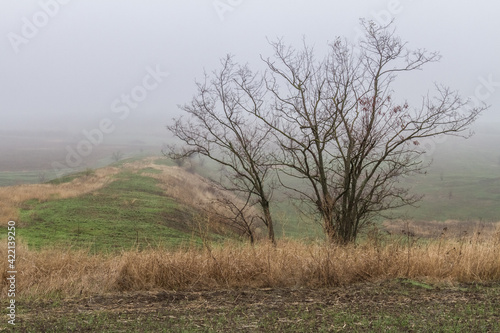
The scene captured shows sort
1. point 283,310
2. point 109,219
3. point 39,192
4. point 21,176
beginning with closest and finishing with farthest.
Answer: point 283,310 < point 109,219 < point 39,192 < point 21,176

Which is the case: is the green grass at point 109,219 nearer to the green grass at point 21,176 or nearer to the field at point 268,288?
the field at point 268,288

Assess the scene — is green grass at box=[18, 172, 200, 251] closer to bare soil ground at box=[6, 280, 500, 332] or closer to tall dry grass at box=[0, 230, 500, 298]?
tall dry grass at box=[0, 230, 500, 298]

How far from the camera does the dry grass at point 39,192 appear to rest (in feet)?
65.9

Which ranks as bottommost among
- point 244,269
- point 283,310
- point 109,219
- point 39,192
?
point 109,219

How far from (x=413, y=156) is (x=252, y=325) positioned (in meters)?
10.4

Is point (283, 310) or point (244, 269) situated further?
point (244, 269)

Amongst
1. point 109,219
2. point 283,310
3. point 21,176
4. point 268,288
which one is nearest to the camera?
point 283,310

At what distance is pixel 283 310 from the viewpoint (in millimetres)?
5707

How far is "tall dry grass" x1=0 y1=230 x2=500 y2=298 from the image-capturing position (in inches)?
281

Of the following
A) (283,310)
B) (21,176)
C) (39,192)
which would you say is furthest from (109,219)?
(21,176)

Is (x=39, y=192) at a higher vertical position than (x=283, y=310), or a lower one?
higher

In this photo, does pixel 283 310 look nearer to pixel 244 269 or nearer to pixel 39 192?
pixel 244 269

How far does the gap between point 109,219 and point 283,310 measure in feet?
59.8

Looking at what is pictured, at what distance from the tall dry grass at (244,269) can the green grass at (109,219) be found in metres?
7.08
